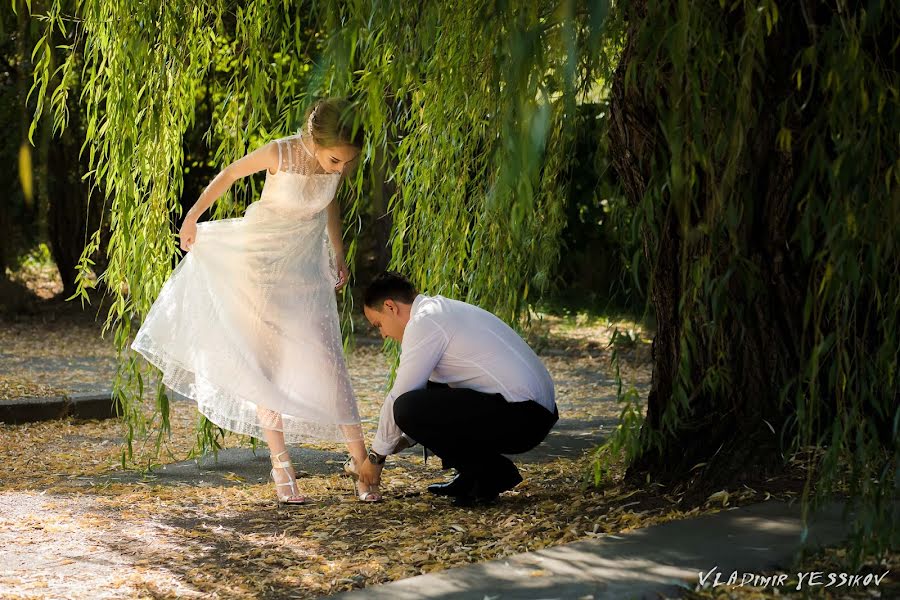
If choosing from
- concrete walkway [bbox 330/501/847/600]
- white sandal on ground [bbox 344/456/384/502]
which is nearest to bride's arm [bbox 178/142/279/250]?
white sandal on ground [bbox 344/456/384/502]

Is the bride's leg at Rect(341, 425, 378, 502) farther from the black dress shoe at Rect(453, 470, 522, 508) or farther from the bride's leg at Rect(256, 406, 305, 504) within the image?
the black dress shoe at Rect(453, 470, 522, 508)

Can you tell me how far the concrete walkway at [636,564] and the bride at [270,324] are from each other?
1522 mm

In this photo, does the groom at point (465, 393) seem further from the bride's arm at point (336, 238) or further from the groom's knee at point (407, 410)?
the bride's arm at point (336, 238)

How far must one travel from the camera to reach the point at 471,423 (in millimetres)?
4434

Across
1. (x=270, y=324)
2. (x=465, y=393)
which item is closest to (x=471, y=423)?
(x=465, y=393)

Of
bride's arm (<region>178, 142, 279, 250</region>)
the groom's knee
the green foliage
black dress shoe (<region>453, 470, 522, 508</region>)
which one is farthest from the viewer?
bride's arm (<region>178, 142, 279, 250</region>)

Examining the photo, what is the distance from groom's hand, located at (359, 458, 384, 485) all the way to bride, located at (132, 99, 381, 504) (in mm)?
32

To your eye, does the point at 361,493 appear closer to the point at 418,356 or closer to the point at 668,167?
the point at 418,356

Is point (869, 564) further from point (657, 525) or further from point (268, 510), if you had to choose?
point (268, 510)

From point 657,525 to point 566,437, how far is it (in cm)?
298

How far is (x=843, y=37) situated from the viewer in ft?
10.8

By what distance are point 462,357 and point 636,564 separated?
143cm

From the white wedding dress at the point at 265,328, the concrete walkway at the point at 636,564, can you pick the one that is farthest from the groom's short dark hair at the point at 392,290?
the concrete walkway at the point at 636,564

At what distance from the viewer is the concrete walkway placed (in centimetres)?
305
